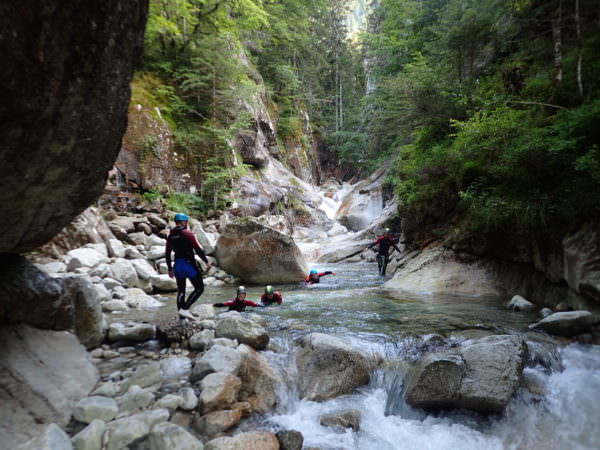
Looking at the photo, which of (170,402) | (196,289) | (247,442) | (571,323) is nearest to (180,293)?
(196,289)

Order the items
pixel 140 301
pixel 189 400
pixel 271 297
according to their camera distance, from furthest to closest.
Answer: pixel 271 297 → pixel 140 301 → pixel 189 400

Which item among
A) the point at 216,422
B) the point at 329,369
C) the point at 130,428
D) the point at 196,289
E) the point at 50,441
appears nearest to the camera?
the point at 50,441

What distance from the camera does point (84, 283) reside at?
4.25m

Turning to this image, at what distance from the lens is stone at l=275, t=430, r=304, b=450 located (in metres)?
3.02

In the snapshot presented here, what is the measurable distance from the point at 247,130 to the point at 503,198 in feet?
51.4

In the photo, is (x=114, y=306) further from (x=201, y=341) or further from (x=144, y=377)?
(x=144, y=377)

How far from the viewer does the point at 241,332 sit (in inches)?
180

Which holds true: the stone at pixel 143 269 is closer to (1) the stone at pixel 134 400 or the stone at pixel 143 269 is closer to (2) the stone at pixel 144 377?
(2) the stone at pixel 144 377

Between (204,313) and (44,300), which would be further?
(204,313)

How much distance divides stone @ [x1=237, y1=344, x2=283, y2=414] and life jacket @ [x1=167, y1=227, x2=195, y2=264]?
2450mm

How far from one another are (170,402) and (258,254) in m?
7.50

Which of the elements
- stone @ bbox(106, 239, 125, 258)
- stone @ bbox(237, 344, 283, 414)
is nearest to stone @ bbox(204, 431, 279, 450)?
stone @ bbox(237, 344, 283, 414)

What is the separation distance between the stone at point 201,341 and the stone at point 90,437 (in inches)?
66.9

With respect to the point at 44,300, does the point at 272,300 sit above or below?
below
